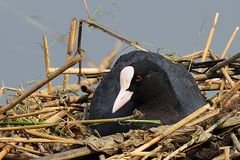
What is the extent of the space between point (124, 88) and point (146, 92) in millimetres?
161

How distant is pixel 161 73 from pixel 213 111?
117 cm

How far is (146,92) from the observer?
456 cm

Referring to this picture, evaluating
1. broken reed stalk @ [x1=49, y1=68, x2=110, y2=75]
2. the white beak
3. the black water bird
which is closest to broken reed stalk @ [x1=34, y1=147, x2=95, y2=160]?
the black water bird

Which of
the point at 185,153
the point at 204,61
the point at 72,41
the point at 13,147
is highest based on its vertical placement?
the point at 72,41

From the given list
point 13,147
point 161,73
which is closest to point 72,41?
point 161,73

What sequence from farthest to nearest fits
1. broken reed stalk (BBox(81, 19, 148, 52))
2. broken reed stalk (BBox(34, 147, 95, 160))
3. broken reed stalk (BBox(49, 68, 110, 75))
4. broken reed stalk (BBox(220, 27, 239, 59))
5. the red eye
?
broken reed stalk (BBox(220, 27, 239, 59)) < broken reed stalk (BBox(49, 68, 110, 75)) < broken reed stalk (BBox(81, 19, 148, 52)) < the red eye < broken reed stalk (BBox(34, 147, 95, 160))

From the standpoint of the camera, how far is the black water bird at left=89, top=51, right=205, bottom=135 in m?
4.43

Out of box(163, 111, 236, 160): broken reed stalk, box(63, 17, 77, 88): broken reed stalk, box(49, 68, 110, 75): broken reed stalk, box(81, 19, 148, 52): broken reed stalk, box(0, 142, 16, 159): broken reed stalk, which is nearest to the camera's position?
box(163, 111, 236, 160): broken reed stalk

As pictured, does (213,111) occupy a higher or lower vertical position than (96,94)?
lower

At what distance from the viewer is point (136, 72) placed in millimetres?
4473

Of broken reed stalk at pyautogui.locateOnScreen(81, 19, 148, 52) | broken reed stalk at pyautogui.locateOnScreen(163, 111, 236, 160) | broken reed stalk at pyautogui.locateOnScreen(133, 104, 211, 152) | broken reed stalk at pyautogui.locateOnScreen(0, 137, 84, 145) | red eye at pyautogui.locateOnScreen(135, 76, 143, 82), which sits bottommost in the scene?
broken reed stalk at pyautogui.locateOnScreen(163, 111, 236, 160)

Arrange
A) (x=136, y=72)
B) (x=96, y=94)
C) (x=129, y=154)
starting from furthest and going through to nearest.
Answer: (x=96, y=94)
(x=136, y=72)
(x=129, y=154)

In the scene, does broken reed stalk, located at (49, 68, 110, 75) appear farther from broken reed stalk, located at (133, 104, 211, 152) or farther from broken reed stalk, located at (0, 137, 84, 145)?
broken reed stalk, located at (133, 104, 211, 152)

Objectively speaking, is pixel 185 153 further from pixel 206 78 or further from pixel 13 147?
pixel 206 78
